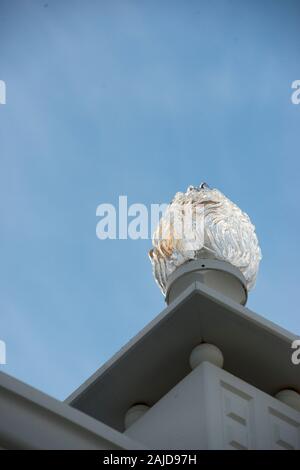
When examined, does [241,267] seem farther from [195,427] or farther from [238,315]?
[195,427]

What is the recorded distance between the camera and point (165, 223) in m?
6.06

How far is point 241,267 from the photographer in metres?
5.98

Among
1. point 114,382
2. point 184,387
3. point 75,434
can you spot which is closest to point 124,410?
point 114,382

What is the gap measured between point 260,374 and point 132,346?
688 mm

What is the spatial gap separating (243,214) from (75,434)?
9.46 ft

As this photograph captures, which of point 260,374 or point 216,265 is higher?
point 216,265
